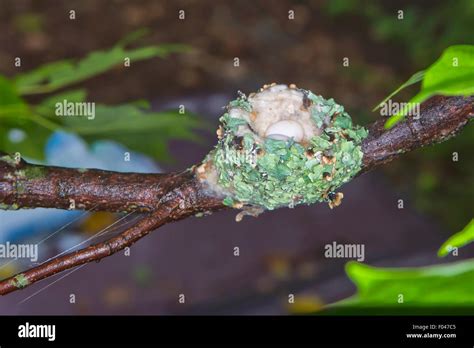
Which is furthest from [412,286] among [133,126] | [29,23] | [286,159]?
[29,23]

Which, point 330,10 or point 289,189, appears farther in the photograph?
point 330,10

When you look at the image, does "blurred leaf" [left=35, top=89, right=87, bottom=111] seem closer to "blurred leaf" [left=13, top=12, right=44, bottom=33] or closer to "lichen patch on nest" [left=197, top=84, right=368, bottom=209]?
"lichen patch on nest" [left=197, top=84, right=368, bottom=209]

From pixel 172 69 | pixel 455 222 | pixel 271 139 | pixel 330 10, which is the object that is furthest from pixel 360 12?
pixel 271 139

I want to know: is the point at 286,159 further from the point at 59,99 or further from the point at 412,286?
the point at 59,99

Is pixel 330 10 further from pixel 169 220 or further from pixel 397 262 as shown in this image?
pixel 169 220

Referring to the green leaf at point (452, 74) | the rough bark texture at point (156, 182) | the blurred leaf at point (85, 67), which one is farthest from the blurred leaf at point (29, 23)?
the green leaf at point (452, 74)

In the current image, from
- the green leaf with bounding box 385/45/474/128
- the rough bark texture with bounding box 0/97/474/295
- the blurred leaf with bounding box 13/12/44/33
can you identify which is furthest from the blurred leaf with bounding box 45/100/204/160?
the blurred leaf with bounding box 13/12/44/33

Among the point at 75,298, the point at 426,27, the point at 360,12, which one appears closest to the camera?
the point at 75,298
